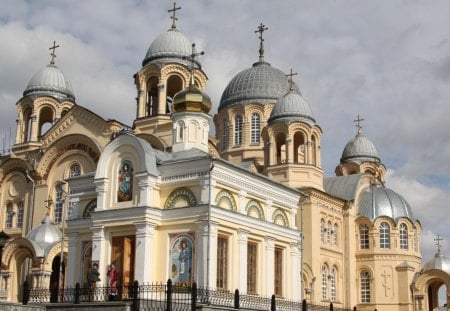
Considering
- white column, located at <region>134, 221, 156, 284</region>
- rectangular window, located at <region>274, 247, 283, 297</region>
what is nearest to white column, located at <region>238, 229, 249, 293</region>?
rectangular window, located at <region>274, 247, 283, 297</region>

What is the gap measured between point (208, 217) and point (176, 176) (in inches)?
69.4

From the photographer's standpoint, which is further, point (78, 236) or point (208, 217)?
point (78, 236)

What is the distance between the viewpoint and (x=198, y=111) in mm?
23672

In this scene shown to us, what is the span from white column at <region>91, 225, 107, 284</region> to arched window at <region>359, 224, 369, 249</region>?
1730 centimetres

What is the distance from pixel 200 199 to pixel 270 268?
3.57 m

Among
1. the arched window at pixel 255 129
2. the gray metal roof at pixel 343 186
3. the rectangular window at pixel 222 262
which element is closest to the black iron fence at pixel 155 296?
the rectangular window at pixel 222 262

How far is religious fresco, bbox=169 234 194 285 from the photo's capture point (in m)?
20.2

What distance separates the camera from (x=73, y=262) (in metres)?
22.5

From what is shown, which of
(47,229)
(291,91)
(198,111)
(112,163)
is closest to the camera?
(112,163)

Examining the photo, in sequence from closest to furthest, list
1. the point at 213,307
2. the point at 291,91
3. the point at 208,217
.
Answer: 1. the point at 213,307
2. the point at 208,217
3. the point at 291,91

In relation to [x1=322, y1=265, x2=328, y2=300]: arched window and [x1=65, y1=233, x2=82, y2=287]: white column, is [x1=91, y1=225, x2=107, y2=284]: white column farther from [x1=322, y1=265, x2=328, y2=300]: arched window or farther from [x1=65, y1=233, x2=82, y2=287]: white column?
[x1=322, y1=265, x2=328, y2=300]: arched window

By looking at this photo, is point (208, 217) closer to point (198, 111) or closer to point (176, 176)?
point (176, 176)

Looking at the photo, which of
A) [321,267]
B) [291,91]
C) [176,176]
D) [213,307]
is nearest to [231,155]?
[291,91]

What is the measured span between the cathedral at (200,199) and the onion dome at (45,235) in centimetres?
9
